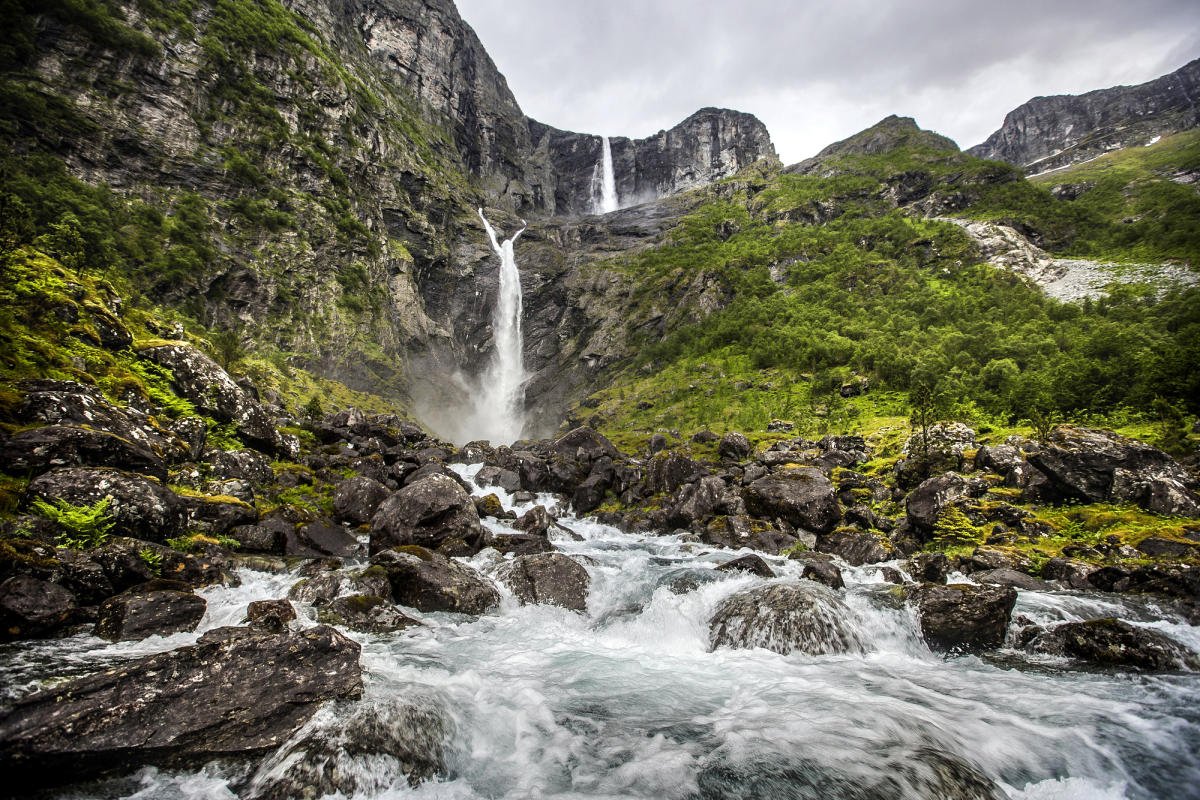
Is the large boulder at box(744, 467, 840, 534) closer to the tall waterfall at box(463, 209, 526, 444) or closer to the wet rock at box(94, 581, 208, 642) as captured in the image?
the wet rock at box(94, 581, 208, 642)

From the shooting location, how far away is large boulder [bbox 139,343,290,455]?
17328 mm

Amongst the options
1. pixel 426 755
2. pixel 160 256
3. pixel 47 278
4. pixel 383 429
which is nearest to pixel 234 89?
pixel 160 256

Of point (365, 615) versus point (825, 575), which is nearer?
point (365, 615)

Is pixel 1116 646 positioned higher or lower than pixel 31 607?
lower

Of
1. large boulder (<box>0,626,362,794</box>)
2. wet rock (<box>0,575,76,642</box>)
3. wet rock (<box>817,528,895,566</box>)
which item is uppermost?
wet rock (<box>0,575,76,642</box>)

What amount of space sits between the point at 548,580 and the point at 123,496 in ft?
33.5

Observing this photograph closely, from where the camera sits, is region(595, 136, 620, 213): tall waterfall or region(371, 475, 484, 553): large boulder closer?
region(371, 475, 484, 553): large boulder

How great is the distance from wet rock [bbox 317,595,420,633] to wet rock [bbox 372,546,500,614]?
3.94ft

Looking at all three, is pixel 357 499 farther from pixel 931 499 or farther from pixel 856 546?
pixel 931 499

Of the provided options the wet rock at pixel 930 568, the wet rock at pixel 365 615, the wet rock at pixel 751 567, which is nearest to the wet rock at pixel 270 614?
the wet rock at pixel 365 615

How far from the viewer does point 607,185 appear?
147375 mm

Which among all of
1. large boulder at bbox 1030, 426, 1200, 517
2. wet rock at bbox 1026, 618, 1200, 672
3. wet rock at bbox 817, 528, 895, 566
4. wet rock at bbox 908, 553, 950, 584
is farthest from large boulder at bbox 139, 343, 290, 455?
large boulder at bbox 1030, 426, 1200, 517

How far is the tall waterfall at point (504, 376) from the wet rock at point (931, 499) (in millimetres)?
56527

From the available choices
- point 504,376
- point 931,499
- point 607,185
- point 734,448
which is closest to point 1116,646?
point 931,499
